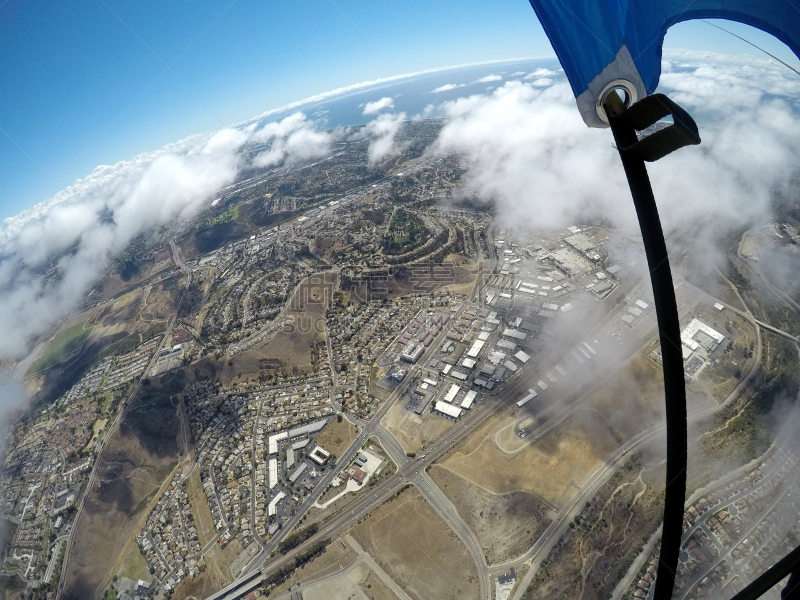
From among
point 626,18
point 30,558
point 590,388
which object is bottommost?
point 30,558

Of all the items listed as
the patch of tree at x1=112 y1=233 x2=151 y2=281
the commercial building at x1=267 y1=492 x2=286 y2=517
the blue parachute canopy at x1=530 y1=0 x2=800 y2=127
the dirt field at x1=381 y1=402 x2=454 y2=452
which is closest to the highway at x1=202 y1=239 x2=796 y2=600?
Answer: the dirt field at x1=381 y1=402 x2=454 y2=452

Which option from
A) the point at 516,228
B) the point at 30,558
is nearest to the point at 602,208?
the point at 516,228

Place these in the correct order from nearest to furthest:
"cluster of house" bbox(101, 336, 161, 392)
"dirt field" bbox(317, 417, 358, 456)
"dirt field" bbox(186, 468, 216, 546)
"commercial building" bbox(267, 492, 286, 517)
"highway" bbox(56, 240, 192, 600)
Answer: "dirt field" bbox(186, 468, 216, 546), "commercial building" bbox(267, 492, 286, 517), "highway" bbox(56, 240, 192, 600), "dirt field" bbox(317, 417, 358, 456), "cluster of house" bbox(101, 336, 161, 392)

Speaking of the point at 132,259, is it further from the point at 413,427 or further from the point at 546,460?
the point at 546,460

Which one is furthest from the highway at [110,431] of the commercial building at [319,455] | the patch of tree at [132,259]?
the patch of tree at [132,259]

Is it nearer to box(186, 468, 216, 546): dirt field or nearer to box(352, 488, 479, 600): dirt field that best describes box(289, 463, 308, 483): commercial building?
box(186, 468, 216, 546): dirt field

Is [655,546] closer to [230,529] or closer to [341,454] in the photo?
[341,454]

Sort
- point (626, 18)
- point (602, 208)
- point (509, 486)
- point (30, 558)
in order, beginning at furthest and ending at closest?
point (602, 208)
point (30, 558)
point (509, 486)
point (626, 18)
